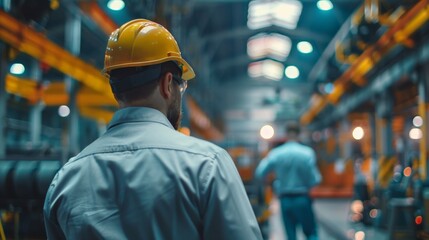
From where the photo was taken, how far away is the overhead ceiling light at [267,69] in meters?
30.0

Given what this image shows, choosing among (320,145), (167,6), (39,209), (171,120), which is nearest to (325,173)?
(320,145)

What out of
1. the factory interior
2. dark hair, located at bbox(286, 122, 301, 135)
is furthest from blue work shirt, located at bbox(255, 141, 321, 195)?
the factory interior

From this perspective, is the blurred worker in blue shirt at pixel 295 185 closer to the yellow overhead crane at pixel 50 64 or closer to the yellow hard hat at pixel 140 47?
the yellow overhead crane at pixel 50 64

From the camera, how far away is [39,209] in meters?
4.18

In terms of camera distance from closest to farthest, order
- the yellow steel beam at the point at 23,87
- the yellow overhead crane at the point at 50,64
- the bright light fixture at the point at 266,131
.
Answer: the yellow overhead crane at the point at 50,64
the yellow steel beam at the point at 23,87
the bright light fixture at the point at 266,131

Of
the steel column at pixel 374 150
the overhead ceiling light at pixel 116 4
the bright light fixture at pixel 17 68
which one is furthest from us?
the steel column at pixel 374 150

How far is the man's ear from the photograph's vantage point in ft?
5.01

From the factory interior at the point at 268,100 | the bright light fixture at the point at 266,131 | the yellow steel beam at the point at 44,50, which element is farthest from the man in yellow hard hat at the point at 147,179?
the bright light fixture at the point at 266,131

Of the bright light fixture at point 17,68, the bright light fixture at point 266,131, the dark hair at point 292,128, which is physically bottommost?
the dark hair at point 292,128

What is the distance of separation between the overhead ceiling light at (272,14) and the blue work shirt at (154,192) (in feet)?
59.9

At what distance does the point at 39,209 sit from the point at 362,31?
25.2 ft

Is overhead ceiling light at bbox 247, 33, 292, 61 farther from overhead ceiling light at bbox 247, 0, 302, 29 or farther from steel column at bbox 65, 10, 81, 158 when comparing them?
steel column at bbox 65, 10, 81, 158

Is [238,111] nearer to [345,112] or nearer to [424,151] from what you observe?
[345,112]

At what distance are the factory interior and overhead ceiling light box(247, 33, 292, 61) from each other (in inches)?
4.6
